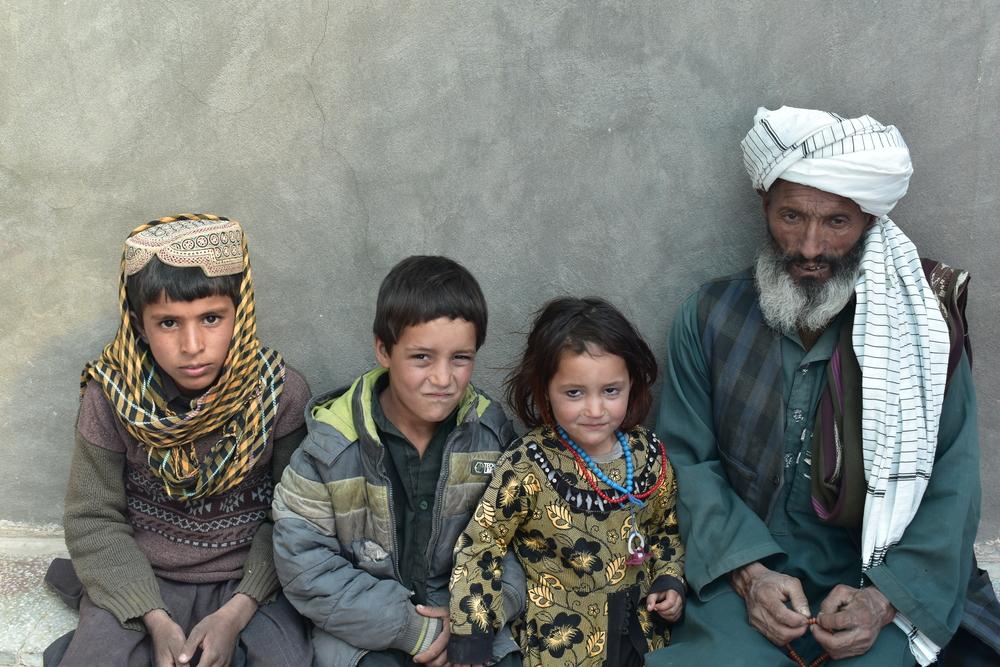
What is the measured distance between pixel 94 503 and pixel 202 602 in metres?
0.48

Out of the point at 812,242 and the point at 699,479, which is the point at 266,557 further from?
the point at 812,242

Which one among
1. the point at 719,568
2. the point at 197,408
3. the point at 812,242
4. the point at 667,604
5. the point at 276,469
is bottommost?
the point at 667,604

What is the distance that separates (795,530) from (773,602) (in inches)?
13.6

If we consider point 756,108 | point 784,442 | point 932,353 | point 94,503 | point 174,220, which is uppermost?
point 756,108

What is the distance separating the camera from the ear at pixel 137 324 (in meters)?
2.92

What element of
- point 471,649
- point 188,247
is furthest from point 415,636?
point 188,247

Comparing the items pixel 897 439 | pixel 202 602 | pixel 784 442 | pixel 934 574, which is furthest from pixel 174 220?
pixel 934 574

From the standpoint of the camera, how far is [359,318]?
11.9ft

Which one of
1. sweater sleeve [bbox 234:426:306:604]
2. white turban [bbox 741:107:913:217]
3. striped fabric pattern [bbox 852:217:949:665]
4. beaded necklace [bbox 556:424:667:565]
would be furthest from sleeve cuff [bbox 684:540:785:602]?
sweater sleeve [bbox 234:426:306:604]

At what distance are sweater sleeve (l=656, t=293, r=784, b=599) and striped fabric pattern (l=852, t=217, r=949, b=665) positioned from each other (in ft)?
1.19

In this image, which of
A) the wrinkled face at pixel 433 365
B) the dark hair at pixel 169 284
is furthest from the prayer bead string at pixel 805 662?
the dark hair at pixel 169 284

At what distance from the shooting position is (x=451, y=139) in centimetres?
345

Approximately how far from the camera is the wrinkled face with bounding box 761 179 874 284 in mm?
3104

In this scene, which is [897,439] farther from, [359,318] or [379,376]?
[359,318]
